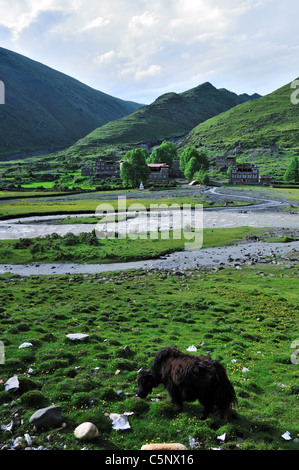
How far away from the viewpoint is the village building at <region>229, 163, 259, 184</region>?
174250 millimetres

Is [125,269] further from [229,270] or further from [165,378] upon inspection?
[165,378]

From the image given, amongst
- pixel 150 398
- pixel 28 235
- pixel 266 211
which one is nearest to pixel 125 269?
pixel 150 398

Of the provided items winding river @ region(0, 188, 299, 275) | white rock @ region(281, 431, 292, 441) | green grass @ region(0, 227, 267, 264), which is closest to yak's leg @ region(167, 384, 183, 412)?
white rock @ region(281, 431, 292, 441)

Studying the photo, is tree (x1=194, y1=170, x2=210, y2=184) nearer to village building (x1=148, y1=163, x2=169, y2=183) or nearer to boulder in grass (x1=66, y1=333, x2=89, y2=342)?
village building (x1=148, y1=163, x2=169, y2=183)

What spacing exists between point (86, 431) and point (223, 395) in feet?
12.8

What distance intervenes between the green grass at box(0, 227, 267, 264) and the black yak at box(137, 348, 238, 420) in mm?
27749

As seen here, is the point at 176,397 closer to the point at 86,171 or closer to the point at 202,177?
the point at 202,177

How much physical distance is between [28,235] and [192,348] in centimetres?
4554

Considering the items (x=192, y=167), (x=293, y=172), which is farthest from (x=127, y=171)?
(x=293, y=172)

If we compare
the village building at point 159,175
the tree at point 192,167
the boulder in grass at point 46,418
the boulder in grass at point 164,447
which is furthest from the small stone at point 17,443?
the village building at point 159,175

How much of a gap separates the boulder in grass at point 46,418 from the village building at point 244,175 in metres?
179

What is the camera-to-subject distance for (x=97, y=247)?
41625 millimetres

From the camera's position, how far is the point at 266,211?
77.8 m

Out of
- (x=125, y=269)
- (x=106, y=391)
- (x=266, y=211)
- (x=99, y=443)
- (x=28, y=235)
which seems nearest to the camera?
(x=99, y=443)
